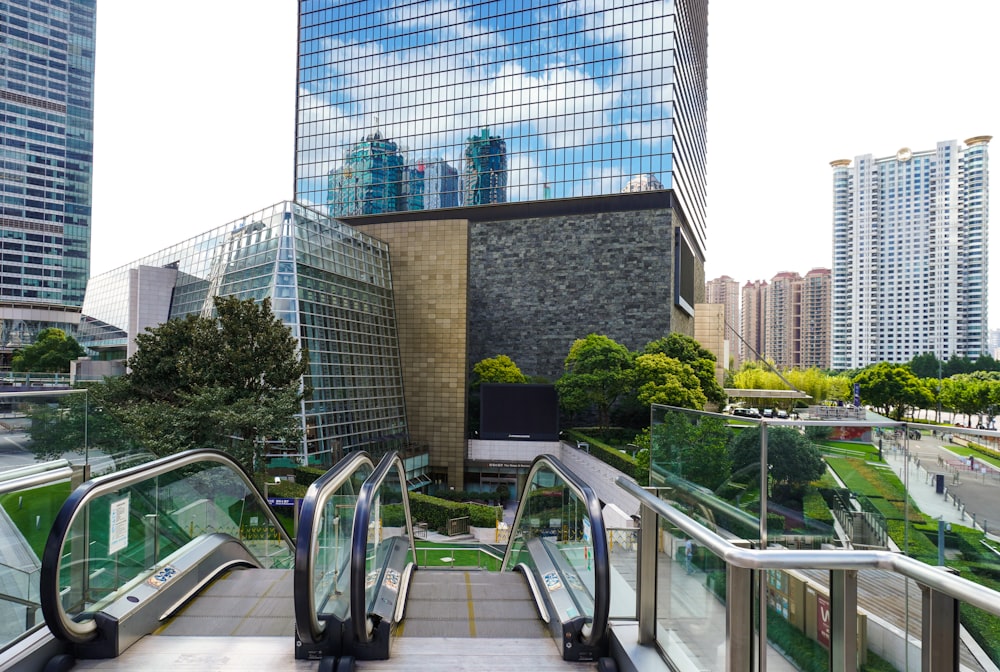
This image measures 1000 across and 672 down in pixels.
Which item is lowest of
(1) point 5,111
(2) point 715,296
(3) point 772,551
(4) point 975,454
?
(3) point 772,551

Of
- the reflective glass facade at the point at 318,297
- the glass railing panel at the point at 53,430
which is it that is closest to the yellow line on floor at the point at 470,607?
the glass railing panel at the point at 53,430

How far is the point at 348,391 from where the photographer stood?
101 ft

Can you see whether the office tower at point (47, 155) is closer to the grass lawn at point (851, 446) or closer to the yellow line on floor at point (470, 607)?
the yellow line on floor at point (470, 607)

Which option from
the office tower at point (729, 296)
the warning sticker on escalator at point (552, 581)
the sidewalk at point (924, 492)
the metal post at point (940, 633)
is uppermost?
the office tower at point (729, 296)

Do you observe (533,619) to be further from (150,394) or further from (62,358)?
(62,358)

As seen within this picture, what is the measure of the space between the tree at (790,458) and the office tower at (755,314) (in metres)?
128

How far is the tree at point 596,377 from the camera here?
110 feet

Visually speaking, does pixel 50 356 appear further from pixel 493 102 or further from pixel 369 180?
pixel 493 102

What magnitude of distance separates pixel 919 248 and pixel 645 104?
56.5 meters

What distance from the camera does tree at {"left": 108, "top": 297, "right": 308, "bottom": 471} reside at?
16844 mm

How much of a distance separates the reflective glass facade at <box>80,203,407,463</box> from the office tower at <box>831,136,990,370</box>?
70127 millimetres

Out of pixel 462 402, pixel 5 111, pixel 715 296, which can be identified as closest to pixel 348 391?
pixel 462 402

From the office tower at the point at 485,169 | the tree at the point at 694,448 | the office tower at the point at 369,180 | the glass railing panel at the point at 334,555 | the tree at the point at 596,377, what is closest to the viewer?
the tree at the point at 694,448

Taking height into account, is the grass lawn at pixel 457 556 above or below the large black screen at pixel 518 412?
below
